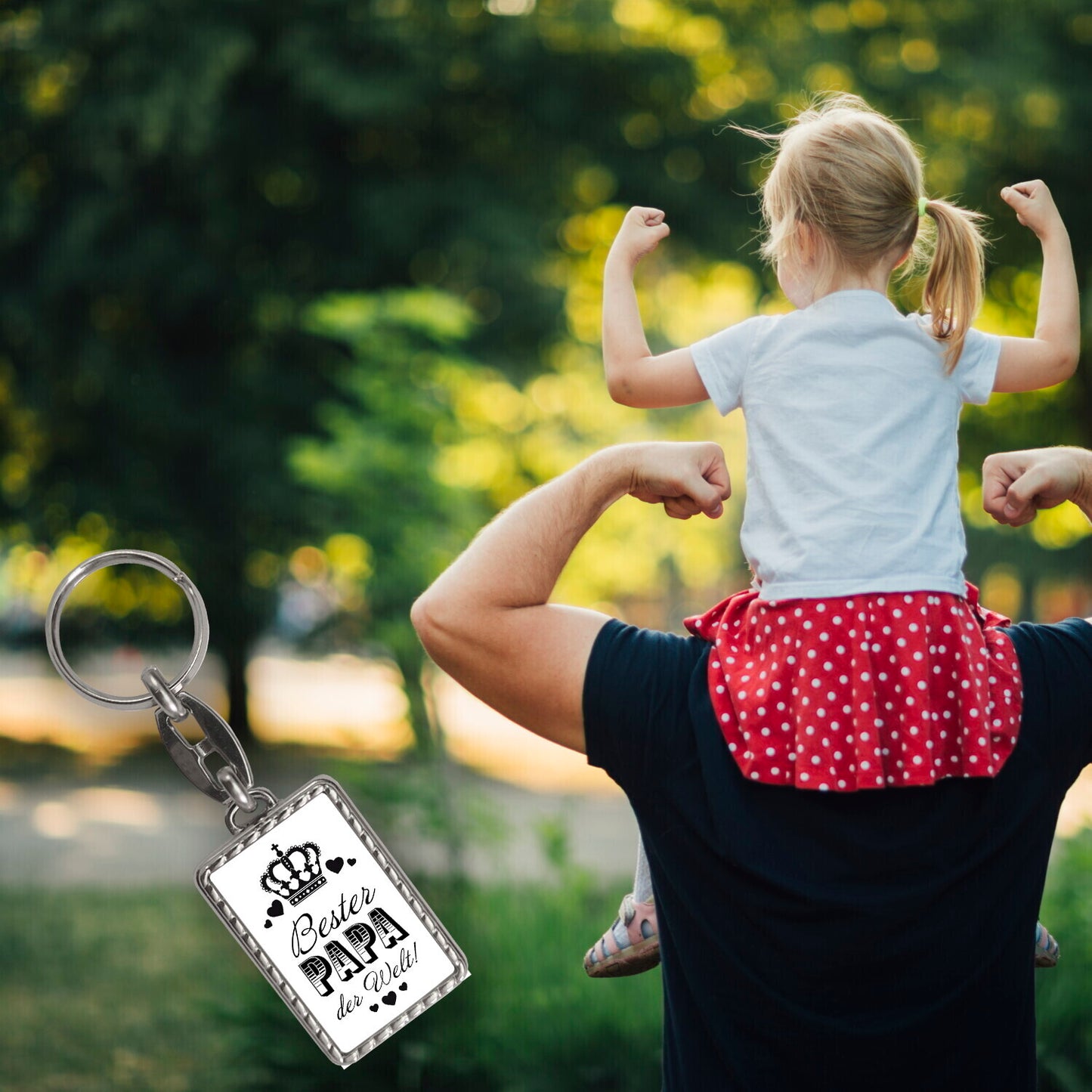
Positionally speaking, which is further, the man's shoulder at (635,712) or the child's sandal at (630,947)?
the child's sandal at (630,947)

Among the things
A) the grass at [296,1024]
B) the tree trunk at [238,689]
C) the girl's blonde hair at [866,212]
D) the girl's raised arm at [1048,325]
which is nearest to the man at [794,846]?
the girl's raised arm at [1048,325]

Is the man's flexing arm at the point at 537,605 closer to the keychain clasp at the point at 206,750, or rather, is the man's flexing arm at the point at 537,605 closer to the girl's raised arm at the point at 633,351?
the girl's raised arm at the point at 633,351

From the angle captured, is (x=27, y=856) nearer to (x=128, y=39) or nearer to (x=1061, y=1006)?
(x=128, y=39)

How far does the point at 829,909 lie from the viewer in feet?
4.91

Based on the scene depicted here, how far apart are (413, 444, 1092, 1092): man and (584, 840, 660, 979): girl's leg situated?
0.25 feet

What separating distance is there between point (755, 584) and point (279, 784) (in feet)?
35.0

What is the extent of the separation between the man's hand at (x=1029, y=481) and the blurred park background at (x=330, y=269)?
4939mm

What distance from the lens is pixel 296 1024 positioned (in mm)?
4242

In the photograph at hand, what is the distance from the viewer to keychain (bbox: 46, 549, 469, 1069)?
4.49 feet

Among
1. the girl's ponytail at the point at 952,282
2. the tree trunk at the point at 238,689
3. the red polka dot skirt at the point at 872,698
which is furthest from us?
the tree trunk at the point at 238,689

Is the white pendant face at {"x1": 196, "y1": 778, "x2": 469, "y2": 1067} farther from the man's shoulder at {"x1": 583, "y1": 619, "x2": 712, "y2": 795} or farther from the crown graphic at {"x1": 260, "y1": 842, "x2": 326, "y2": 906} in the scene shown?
the man's shoulder at {"x1": 583, "y1": 619, "x2": 712, "y2": 795}

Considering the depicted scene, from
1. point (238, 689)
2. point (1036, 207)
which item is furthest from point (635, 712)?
point (238, 689)

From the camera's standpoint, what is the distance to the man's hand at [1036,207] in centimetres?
163

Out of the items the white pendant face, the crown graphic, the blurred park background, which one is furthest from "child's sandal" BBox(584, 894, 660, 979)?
the blurred park background
